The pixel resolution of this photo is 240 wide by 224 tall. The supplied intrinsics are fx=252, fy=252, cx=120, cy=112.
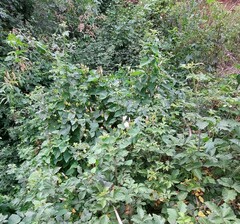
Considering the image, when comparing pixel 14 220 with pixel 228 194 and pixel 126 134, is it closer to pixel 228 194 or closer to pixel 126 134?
pixel 126 134

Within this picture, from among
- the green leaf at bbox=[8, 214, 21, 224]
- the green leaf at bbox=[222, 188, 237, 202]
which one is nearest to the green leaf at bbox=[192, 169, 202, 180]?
the green leaf at bbox=[222, 188, 237, 202]

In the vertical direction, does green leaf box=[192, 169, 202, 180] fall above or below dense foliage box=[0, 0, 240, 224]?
below

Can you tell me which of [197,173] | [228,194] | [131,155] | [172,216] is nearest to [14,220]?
[131,155]

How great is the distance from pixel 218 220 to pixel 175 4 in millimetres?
3552

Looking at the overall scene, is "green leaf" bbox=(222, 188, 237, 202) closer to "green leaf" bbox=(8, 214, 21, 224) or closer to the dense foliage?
the dense foliage

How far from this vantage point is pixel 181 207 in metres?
1.09

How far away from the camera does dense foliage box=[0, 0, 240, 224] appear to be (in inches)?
48.4

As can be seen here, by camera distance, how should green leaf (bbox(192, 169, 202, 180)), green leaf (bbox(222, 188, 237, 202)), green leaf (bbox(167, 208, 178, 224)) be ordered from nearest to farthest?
green leaf (bbox(167, 208, 178, 224))
green leaf (bbox(222, 188, 237, 202))
green leaf (bbox(192, 169, 202, 180))

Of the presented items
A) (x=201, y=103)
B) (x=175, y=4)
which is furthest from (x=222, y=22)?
(x=201, y=103)

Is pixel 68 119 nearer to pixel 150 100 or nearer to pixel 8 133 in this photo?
pixel 150 100

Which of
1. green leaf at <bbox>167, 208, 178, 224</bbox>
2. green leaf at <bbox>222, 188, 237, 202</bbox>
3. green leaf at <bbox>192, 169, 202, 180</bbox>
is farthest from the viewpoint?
green leaf at <bbox>192, 169, 202, 180</bbox>

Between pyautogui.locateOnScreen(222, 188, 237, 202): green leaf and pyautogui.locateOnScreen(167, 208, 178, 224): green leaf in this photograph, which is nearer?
pyautogui.locateOnScreen(167, 208, 178, 224): green leaf

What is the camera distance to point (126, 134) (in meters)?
1.48

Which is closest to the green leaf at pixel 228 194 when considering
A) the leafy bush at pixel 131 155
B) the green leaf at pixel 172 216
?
the leafy bush at pixel 131 155
